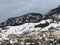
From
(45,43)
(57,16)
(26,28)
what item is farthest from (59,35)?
(57,16)

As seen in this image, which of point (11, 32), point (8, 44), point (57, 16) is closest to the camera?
point (8, 44)

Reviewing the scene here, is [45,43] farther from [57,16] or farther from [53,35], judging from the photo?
[57,16]

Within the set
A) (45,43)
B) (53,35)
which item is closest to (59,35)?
(53,35)

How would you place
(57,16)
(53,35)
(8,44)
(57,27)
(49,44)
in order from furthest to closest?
(57,16) → (57,27) → (53,35) → (8,44) → (49,44)

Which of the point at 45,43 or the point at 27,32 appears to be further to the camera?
the point at 27,32

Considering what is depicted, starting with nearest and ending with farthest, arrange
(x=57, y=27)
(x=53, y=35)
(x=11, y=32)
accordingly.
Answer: (x=53, y=35) < (x=57, y=27) < (x=11, y=32)

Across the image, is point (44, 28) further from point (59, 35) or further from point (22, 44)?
point (22, 44)

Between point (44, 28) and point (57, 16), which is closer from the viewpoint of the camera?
point (44, 28)

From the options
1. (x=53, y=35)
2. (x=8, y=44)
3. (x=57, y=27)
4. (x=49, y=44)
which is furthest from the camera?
(x=57, y=27)
